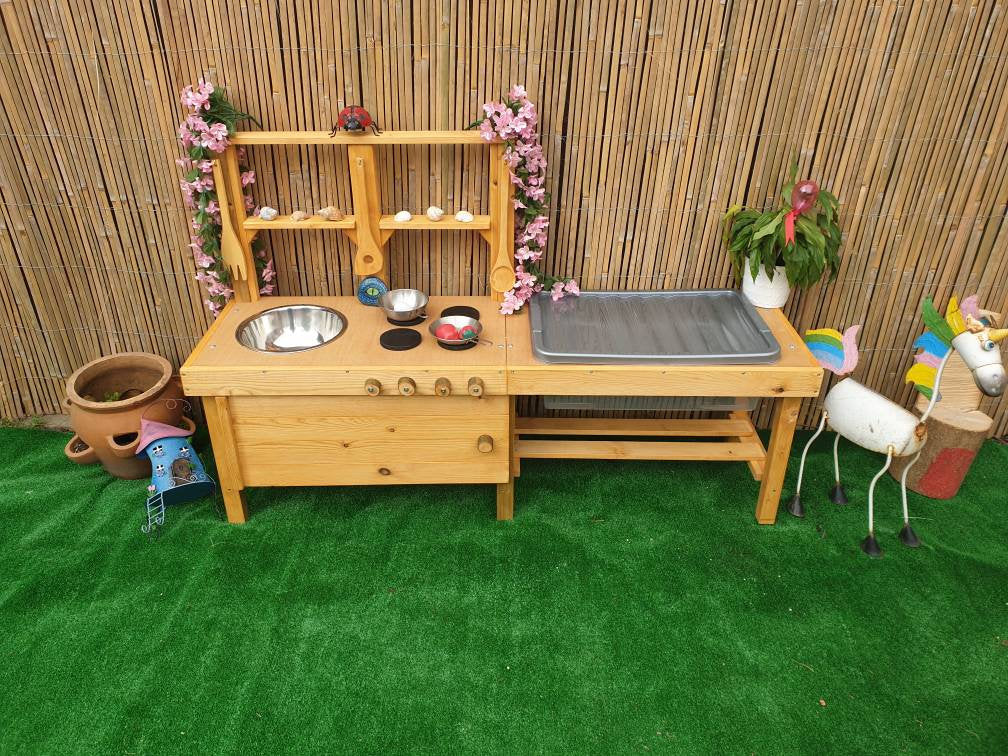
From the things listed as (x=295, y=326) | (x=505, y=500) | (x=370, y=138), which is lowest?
(x=505, y=500)

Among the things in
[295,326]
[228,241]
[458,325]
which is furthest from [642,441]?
[228,241]

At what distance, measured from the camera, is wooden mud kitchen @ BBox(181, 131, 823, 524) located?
2443 mm

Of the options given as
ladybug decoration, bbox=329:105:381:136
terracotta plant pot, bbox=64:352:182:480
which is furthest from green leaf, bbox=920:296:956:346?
terracotta plant pot, bbox=64:352:182:480

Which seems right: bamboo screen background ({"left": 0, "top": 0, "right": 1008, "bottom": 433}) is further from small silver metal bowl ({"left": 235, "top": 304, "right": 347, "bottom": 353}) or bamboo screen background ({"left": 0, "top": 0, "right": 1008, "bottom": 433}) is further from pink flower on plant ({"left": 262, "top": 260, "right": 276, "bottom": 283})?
small silver metal bowl ({"left": 235, "top": 304, "right": 347, "bottom": 353})

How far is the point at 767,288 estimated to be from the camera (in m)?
2.77

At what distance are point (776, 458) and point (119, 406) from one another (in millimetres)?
2631

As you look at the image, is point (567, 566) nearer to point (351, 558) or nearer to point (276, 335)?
point (351, 558)

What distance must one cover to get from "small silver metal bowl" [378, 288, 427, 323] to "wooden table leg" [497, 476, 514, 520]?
0.74m

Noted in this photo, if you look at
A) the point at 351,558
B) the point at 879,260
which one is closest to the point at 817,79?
the point at 879,260

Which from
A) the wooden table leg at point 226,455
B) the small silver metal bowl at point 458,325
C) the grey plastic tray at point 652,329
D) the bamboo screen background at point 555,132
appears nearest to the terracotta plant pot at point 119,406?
the bamboo screen background at point 555,132

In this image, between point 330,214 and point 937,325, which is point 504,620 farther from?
point 937,325

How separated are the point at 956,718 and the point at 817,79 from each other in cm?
221

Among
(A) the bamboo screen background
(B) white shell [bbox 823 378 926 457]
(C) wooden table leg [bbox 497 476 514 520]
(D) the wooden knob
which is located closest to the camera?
(D) the wooden knob

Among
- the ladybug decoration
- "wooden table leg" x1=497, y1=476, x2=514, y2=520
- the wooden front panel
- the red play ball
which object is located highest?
the ladybug decoration
